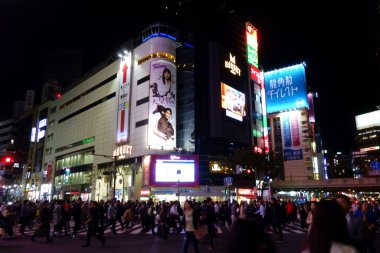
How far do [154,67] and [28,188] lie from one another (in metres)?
60.7

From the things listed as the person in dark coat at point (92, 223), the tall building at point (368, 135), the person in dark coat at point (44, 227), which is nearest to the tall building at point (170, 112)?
the person in dark coat at point (44, 227)

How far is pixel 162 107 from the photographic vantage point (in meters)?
55.8

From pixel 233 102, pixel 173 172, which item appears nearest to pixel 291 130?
pixel 233 102

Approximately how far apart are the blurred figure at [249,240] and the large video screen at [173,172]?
4471 centimetres

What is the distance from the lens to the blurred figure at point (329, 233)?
3.05m

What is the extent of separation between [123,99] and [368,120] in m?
73.3

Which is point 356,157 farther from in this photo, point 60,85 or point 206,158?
point 60,85

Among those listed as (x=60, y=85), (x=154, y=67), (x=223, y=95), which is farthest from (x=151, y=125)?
(x=60, y=85)

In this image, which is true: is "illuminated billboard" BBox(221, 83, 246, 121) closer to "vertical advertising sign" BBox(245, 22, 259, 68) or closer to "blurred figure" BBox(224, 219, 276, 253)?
"vertical advertising sign" BBox(245, 22, 259, 68)

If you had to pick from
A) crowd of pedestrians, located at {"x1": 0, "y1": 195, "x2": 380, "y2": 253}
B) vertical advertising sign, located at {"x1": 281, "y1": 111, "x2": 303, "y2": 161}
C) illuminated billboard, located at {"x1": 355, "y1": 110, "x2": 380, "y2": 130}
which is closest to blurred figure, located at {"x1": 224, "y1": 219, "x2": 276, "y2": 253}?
crowd of pedestrians, located at {"x1": 0, "y1": 195, "x2": 380, "y2": 253}

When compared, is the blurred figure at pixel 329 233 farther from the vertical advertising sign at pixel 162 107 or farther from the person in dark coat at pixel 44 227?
the vertical advertising sign at pixel 162 107

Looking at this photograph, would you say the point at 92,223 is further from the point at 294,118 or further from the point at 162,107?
the point at 294,118

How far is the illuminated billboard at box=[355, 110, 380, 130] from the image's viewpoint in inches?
3708

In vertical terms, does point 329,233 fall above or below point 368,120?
below
